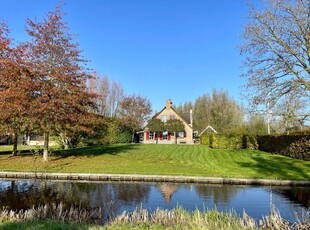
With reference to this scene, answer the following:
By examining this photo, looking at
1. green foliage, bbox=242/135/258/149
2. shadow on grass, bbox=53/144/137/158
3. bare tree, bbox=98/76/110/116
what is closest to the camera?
shadow on grass, bbox=53/144/137/158

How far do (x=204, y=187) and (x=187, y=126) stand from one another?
121 feet

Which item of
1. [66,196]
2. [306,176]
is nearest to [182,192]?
[66,196]

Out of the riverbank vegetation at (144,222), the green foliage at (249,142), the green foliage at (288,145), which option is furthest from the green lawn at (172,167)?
the green foliage at (249,142)

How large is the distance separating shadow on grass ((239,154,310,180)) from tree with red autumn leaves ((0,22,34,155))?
44.0 ft

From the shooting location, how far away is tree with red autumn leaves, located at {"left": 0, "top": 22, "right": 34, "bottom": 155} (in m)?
15.9

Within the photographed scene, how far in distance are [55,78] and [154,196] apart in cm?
996

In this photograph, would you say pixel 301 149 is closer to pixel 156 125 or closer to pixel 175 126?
pixel 175 126

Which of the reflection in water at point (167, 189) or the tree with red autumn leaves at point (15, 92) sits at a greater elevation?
the tree with red autumn leaves at point (15, 92)

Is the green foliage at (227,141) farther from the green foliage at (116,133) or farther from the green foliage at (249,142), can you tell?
the green foliage at (116,133)

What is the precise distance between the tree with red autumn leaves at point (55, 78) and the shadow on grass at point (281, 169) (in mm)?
10802

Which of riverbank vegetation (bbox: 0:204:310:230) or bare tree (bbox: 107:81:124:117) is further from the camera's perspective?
bare tree (bbox: 107:81:124:117)

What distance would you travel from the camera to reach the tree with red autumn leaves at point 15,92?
15.9 meters

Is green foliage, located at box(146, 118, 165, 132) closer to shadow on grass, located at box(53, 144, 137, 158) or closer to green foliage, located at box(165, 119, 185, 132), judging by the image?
green foliage, located at box(165, 119, 185, 132)

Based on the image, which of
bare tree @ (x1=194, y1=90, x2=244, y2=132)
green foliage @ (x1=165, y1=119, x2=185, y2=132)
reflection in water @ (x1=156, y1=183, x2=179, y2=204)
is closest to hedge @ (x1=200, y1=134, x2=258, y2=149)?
green foliage @ (x1=165, y1=119, x2=185, y2=132)
